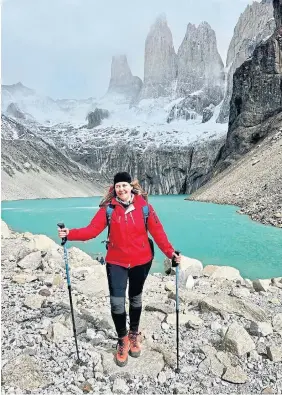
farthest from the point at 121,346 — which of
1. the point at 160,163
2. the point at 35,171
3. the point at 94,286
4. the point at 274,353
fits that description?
the point at 160,163

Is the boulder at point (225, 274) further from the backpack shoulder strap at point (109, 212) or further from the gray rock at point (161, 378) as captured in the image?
the backpack shoulder strap at point (109, 212)

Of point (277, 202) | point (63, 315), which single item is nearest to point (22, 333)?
point (63, 315)

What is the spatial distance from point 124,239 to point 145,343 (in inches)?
67.7

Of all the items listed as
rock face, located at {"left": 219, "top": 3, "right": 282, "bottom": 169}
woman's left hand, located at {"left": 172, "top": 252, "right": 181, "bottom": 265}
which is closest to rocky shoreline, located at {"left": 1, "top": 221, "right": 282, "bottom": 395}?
woman's left hand, located at {"left": 172, "top": 252, "right": 181, "bottom": 265}

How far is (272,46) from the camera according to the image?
75438 millimetres

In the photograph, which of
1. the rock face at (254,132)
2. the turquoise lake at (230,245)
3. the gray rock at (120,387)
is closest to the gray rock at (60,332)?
the gray rock at (120,387)

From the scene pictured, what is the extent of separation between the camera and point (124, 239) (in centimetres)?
459

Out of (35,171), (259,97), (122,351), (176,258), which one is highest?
(259,97)

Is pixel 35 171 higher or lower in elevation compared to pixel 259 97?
lower

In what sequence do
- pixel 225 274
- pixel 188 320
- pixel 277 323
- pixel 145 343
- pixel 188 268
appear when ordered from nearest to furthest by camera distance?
1. pixel 145 343
2. pixel 277 323
3. pixel 188 320
4. pixel 225 274
5. pixel 188 268

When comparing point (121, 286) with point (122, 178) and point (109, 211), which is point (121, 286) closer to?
point (109, 211)

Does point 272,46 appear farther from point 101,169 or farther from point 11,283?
point 101,169

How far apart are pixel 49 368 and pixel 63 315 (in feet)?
5.12

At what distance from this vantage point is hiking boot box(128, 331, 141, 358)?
4805mm
